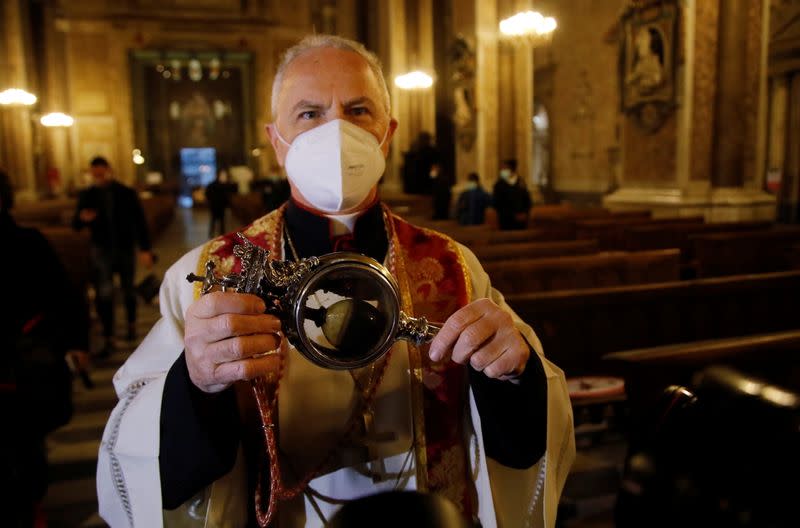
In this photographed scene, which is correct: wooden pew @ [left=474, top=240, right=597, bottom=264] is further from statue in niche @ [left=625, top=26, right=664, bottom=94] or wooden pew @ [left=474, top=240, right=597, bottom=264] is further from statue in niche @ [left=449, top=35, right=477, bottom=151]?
statue in niche @ [left=449, top=35, right=477, bottom=151]

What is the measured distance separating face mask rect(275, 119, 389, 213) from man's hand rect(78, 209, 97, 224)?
4.94 meters

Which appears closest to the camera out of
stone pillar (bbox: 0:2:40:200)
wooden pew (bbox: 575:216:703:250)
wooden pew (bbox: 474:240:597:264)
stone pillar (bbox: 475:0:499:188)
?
wooden pew (bbox: 474:240:597:264)

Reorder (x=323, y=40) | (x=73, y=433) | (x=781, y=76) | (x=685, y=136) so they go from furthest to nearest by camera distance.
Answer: (x=781, y=76) → (x=685, y=136) → (x=73, y=433) → (x=323, y=40)

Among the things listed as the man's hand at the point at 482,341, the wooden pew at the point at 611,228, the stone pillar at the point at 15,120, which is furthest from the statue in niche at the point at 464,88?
the stone pillar at the point at 15,120

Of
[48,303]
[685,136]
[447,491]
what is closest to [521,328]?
[447,491]

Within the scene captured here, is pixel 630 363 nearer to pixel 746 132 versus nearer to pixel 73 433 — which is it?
pixel 73 433

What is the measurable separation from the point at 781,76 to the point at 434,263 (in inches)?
595

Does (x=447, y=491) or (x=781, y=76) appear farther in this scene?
(x=781, y=76)

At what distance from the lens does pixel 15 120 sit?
18453mm

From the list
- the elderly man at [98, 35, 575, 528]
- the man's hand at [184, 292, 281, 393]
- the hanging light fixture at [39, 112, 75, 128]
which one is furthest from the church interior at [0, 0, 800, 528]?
the man's hand at [184, 292, 281, 393]

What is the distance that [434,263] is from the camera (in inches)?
56.9

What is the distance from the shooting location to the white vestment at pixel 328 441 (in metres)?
1.22

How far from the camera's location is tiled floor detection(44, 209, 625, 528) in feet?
10.4

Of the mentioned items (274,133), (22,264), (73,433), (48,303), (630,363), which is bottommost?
(73,433)
